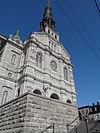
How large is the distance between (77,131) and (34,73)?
12.2 m

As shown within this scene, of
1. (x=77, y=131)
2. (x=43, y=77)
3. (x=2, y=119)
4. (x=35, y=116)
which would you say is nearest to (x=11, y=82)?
(x=43, y=77)

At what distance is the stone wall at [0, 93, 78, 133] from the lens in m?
6.03

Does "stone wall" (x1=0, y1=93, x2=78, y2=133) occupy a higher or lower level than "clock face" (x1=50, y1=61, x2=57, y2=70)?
lower

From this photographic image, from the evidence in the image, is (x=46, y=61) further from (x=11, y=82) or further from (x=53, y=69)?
(x=11, y=82)

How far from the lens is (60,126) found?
732 cm

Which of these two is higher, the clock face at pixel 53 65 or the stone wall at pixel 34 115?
the clock face at pixel 53 65

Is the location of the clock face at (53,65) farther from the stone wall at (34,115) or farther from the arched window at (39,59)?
the stone wall at (34,115)

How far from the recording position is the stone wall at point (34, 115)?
6031 mm

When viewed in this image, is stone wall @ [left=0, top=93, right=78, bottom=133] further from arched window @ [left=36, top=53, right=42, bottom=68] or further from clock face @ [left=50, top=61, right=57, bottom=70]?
clock face @ [left=50, top=61, right=57, bottom=70]

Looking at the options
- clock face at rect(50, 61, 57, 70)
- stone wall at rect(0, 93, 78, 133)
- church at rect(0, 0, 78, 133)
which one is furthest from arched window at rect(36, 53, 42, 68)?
stone wall at rect(0, 93, 78, 133)

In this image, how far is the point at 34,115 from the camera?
6.33 m

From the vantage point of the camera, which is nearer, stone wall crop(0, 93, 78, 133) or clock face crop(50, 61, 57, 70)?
stone wall crop(0, 93, 78, 133)

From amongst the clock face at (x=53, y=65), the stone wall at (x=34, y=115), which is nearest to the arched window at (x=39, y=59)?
the clock face at (x=53, y=65)

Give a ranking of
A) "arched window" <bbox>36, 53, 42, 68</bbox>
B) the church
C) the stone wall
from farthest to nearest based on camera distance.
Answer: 1. "arched window" <bbox>36, 53, 42, 68</bbox>
2. the church
3. the stone wall
